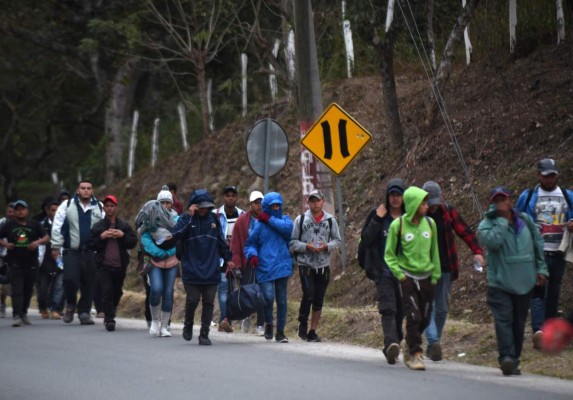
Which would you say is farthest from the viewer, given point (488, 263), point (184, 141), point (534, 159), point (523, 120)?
point (184, 141)

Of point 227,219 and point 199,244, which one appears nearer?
point 199,244

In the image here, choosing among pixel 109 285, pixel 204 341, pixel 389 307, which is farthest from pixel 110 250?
pixel 389 307

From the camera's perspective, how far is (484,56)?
23.4 m

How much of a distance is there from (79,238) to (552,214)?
7.87m

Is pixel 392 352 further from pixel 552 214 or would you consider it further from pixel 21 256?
pixel 21 256

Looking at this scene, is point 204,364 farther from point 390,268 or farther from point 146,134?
point 146,134

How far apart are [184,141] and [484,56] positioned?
11934 millimetres

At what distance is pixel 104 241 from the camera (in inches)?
696

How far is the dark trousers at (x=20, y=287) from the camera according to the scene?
1862 cm

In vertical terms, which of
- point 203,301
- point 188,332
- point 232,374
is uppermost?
point 203,301

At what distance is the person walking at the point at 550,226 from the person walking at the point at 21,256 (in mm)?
8080

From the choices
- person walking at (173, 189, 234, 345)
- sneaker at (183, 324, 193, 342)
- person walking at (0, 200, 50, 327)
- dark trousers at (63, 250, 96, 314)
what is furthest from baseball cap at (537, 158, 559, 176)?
person walking at (0, 200, 50, 327)

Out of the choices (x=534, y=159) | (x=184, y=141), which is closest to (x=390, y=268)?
(x=534, y=159)

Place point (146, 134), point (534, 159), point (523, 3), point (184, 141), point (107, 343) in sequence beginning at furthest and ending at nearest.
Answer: point (146, 134), point (184, 141), point (523, 3), point (534, 159), point (107, 343)
